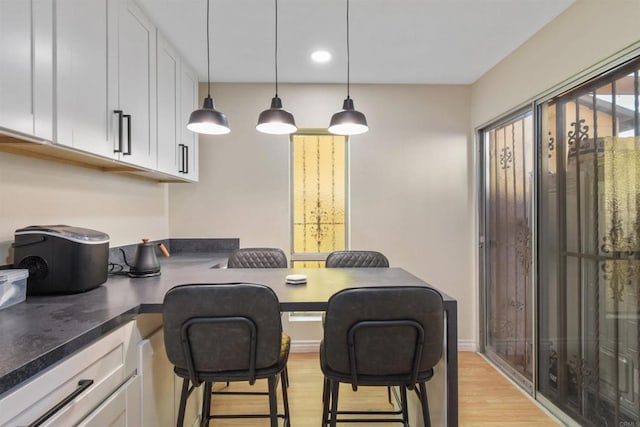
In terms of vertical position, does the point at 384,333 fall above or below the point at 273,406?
above

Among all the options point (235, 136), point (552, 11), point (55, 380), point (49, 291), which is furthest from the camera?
point (235, 136)

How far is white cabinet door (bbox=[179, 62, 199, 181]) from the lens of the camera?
9.01ft

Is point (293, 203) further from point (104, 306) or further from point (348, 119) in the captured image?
point (104, 306)

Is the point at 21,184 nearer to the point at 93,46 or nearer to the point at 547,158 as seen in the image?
the point at 93,46

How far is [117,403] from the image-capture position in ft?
3.93

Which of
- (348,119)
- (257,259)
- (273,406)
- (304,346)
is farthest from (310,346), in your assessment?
(348,119)

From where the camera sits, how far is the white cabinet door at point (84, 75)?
4.49 ft

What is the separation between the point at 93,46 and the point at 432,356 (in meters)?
2.02

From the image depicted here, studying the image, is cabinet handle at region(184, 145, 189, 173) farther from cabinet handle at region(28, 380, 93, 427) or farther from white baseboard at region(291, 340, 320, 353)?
cabinet handle at region(28, 380, 93, 427)

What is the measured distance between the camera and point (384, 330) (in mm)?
1298

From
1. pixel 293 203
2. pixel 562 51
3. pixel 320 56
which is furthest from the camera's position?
pixel 293 203

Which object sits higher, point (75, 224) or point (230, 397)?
point (75, 224)

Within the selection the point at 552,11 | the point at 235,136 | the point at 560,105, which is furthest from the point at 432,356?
the point at 235,136

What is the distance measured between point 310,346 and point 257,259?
1258mm
